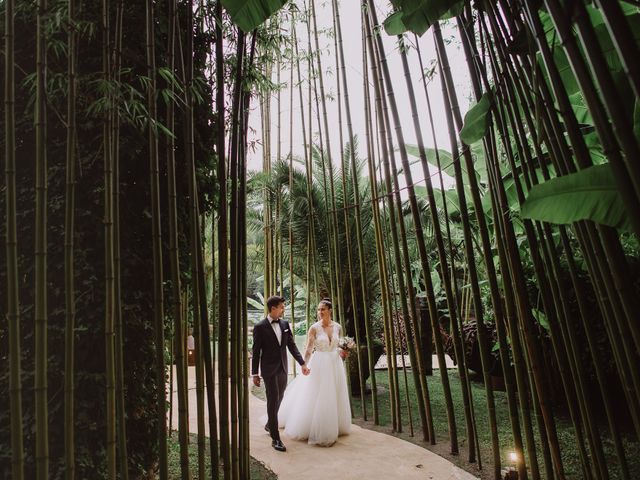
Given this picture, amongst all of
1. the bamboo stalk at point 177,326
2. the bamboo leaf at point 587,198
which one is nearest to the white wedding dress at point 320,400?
the bamboo stalk at point 177,326

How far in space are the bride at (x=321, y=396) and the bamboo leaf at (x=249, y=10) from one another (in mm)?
2670

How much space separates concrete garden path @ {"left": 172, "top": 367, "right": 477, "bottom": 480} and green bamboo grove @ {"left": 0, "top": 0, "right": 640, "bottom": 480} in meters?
0.19

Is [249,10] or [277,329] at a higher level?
[249,10]

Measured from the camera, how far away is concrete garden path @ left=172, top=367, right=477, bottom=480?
2.63 metres

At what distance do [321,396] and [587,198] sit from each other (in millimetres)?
3062

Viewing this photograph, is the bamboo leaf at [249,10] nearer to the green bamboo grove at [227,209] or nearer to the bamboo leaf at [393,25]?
the green bamboo grove at [227,209]

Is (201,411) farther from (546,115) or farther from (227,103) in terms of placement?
(227,103)

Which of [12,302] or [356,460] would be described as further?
[356,460]

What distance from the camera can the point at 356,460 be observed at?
2930 mm

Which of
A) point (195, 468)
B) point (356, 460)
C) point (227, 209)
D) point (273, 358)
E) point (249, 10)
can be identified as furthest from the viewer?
point (273, 358)

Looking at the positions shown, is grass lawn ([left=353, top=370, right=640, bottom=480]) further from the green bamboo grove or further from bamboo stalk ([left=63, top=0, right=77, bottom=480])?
bamboo stalk ([left=63, top=0, right=77, bottom=480])

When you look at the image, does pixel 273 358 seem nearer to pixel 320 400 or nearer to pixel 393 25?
pixel 320 400

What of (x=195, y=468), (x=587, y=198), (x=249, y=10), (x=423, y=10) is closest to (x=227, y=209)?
(x=249, y=10)

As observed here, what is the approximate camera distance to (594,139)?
1977mm
